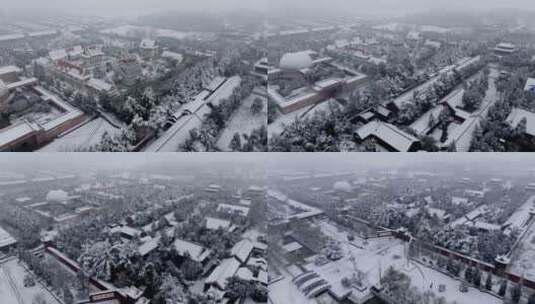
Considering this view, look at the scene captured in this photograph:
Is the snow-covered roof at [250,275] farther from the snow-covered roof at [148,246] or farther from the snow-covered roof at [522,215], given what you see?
the snow-covered roof at [522,215]

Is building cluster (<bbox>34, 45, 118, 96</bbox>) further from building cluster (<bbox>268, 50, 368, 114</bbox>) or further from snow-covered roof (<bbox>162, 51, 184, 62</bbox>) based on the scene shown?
building cluster (<bbox>268, 50, 368, 114</bbox>)

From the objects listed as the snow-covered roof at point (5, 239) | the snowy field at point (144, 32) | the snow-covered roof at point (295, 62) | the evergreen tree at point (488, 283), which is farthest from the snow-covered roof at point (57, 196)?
the evergreen tree at point (488, 283)

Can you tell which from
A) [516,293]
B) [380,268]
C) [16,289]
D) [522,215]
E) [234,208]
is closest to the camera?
[516,293]

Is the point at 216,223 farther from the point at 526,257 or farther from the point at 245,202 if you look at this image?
the point at 526,257

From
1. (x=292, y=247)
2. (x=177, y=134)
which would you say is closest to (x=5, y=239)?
(x=177, y=134)

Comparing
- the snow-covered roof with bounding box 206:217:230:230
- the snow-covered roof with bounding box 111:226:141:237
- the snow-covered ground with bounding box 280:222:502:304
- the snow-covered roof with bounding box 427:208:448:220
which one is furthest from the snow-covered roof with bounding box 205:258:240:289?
the snow-covered roof with bounding box 427:208:448:220

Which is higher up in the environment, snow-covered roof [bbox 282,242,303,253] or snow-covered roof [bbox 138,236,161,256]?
snow-covered roof [bbox 138,236,161,256]

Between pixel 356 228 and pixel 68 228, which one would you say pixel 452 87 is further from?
pixel 68 228
